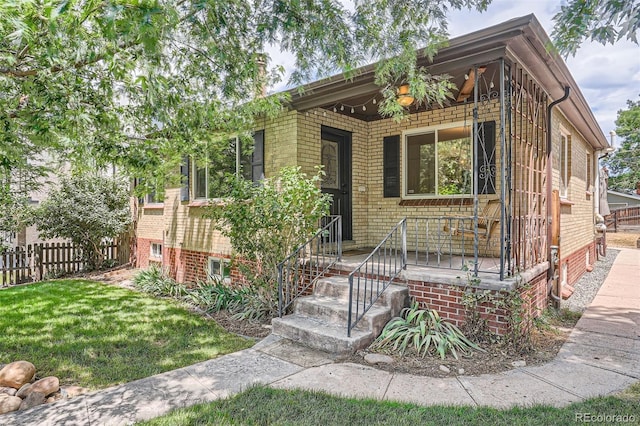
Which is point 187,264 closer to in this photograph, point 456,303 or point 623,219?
point 456,303

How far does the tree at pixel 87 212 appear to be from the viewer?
9953 mm

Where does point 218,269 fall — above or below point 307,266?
below

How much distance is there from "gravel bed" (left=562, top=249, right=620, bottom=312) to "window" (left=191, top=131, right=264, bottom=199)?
5881 millimetres

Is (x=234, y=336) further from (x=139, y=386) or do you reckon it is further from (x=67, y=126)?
(x=67, y=126)

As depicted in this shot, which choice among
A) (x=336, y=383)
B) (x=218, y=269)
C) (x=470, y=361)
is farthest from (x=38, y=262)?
(x=470, y=361)

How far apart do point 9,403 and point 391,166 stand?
6.55 meters

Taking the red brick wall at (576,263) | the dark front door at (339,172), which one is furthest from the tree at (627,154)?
the dark front door at (339,172)

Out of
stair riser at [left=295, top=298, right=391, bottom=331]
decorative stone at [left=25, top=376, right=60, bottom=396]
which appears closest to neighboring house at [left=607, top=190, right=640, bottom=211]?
stair riser at [left=295, top=298, right=391, bottom=331]

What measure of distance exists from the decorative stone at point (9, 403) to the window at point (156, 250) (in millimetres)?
→ 7254

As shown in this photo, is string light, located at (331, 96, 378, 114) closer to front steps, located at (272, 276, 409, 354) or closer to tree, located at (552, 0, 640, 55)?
front steps, located at (272, 276, 409, 354)

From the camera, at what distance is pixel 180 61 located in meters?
5.62

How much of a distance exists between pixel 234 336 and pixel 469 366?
9.62 feet

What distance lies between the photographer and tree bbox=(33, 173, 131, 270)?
32.7 feet

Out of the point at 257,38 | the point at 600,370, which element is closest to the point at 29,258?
the point at 257,38
